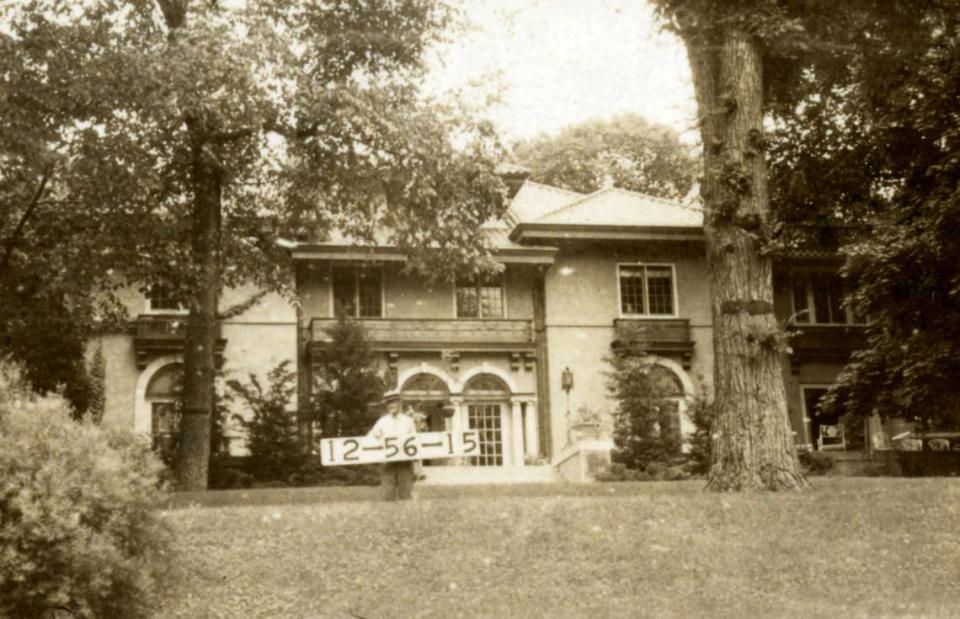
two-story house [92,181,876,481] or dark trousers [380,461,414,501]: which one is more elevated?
two-story house [92,181,876,481]

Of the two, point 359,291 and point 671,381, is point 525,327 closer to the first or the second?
point 671,381

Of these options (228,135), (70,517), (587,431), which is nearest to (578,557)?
(70,517)

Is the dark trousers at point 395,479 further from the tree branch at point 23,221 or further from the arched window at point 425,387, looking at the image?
the arched window at point 425,387

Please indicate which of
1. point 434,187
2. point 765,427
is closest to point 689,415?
point 434,187

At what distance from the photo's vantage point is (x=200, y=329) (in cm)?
1820

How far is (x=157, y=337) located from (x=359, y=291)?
546cm

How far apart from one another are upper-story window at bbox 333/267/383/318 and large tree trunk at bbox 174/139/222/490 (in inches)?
417

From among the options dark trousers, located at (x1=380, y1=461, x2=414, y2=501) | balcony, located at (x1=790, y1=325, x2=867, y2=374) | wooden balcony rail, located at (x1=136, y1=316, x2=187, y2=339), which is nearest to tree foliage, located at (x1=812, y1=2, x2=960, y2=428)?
balcony, located at (x1=790, y1=325, x2=867, y2=374)

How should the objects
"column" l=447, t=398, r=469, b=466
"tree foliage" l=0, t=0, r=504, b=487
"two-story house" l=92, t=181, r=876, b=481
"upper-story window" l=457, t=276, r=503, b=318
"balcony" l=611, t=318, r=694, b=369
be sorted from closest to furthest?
"tree foliage" l=0, t=0, r=504, b=487 < "two-story house" l=92, t=181, r=876, b=481 < "column" l=447, t=398, r=469, b=466 < "balcony" l=611, t=318, r=694, b=369 < "upper-story window" l=457, t=276, r=503, b=318

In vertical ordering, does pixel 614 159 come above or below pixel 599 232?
above

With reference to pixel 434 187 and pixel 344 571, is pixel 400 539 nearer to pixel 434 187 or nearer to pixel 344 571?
pixel 344 571

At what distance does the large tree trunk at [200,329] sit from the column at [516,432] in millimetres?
12269

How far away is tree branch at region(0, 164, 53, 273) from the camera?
685 inches

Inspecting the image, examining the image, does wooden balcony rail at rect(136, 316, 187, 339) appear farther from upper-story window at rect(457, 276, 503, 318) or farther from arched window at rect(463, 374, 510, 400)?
arched window at rect(463, 374, 510, 400)
